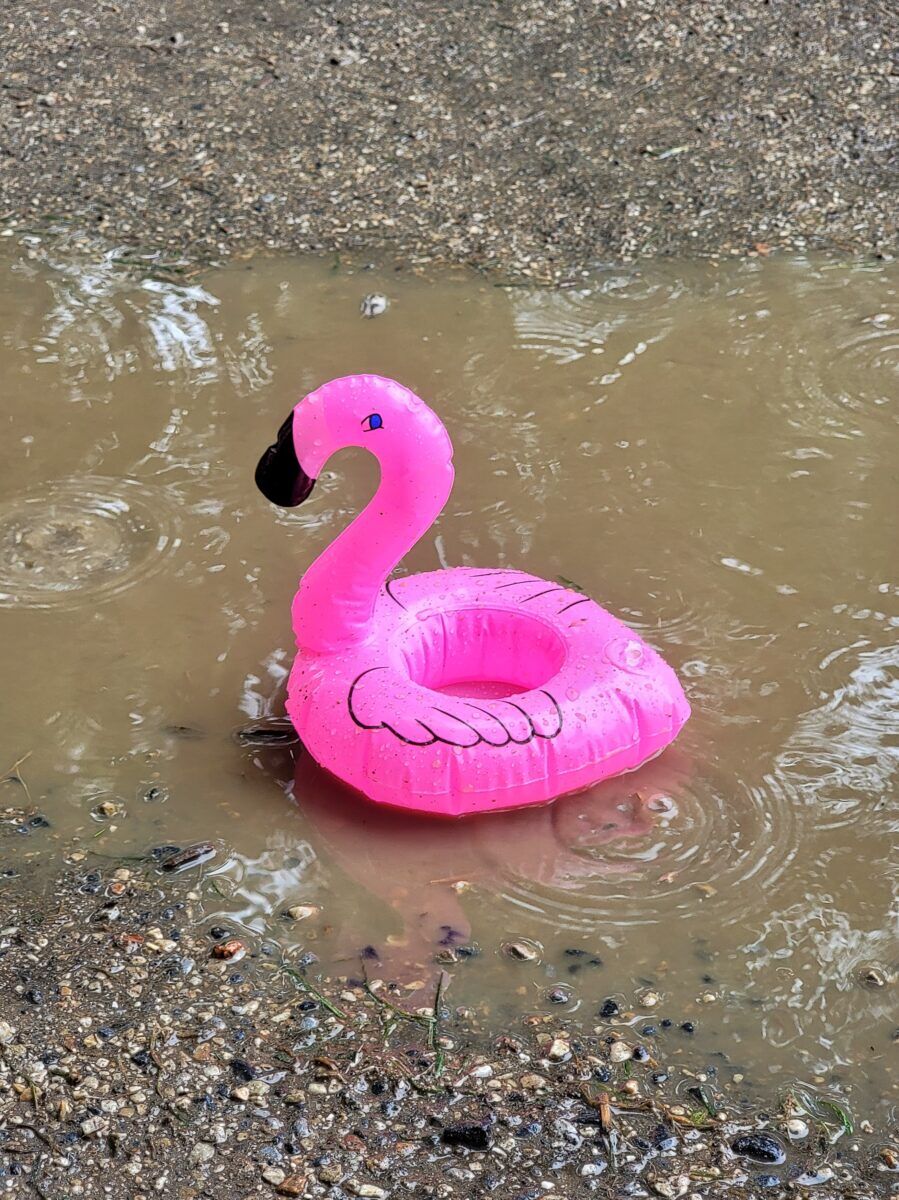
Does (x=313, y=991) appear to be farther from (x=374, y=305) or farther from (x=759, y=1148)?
(x=374, y=305)

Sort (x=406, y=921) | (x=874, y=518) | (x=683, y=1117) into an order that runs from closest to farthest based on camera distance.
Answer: (x=683, y=1117) → (x=406, y=921) → (x=874, y=518)

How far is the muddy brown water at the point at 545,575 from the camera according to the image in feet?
11.3

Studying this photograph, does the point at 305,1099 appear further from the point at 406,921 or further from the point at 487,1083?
the point at 406,921

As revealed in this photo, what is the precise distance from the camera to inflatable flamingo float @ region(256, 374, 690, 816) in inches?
141

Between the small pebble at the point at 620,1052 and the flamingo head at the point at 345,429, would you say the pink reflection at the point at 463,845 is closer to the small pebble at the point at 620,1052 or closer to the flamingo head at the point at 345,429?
the small pebble at the point at 620,1052

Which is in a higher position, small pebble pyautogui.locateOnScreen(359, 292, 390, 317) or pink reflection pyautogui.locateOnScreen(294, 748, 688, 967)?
small pebble pyautogui.locateOnScreen(359, 292, 390, 317)

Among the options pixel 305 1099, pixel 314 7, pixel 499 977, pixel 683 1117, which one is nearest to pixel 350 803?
pixel 499 977

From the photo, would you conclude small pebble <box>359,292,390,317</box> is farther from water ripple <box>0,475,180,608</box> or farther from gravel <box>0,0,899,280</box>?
water ripple <box>0,475,180,608</box>

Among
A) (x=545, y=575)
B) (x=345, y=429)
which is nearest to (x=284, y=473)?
(x=345, y=429)

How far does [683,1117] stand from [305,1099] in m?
0.83

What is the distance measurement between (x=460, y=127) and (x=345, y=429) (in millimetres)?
4184

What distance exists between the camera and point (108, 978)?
3.25 m

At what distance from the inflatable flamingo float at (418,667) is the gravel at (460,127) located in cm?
287

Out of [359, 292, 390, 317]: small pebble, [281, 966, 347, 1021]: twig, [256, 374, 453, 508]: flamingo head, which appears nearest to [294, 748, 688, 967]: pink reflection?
[281, 966, 347, 1021]: twig
